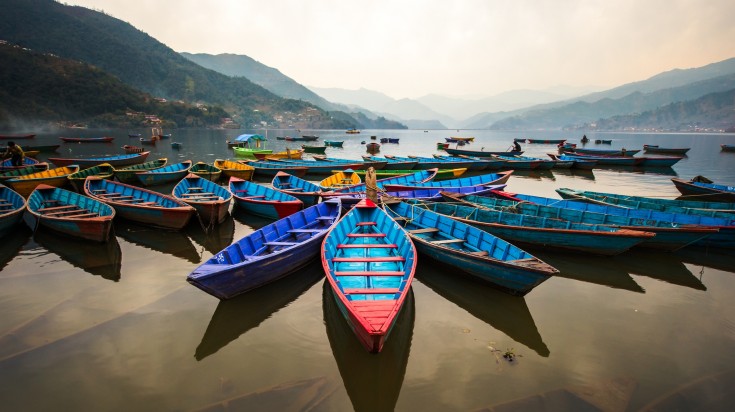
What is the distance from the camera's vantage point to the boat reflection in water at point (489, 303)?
25.8ft

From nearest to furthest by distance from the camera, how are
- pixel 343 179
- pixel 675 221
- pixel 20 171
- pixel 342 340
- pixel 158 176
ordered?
1. pixel 342 340
2. pixel 675 221
3. pixel 20 171
4. pixel 343 179
5. pixel 158 176

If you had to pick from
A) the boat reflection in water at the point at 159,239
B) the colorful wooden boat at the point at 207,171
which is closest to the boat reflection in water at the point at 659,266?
the boat reflection in water at the point at 159,239

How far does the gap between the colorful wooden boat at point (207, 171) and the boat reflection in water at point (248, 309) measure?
57.3ft

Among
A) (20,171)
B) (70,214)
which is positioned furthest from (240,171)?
(20,171)

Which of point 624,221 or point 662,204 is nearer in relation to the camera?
point 624,221

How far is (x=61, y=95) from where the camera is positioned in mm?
119438

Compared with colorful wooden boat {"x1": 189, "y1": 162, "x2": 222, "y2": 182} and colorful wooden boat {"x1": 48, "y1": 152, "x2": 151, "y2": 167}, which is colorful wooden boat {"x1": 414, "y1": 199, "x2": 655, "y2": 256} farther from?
colorful wooden boat {"x1": 48, "y1": 152, "x2": 151, "y2": 167}

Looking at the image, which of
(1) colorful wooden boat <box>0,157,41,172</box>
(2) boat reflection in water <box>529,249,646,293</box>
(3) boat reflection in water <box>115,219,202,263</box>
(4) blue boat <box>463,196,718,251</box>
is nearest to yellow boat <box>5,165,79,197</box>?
A: (1) colorful wooden boat <box>0,157,41,172</box>

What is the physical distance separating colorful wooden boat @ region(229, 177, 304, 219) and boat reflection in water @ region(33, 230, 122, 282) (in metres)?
5.54

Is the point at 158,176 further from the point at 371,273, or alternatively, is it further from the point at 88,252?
the point at 371,273

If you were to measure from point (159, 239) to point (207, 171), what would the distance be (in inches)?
524

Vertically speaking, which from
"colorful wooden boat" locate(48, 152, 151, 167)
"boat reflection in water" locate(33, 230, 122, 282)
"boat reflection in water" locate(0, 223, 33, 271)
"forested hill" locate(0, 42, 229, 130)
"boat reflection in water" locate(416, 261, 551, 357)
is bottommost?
"boat reflection in water" locate(0, 223, 33, 271)

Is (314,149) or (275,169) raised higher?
(314,149)

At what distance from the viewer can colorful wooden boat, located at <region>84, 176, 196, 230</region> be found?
13.1 metres
